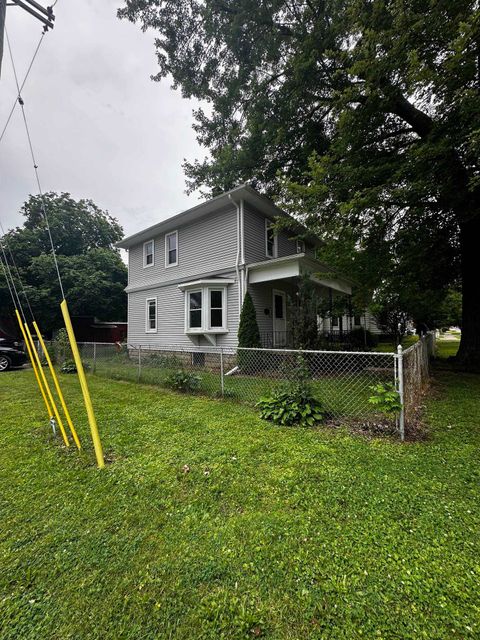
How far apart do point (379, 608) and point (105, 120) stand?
12.2 meters

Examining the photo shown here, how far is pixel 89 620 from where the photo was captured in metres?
1.44

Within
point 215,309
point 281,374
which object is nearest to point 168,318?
point 215,309

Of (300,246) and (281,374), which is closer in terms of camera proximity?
(281,374)

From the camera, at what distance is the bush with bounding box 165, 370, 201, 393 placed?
20.8ft

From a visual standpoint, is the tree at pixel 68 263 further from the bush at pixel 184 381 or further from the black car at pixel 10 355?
the bush at pixel 184 381

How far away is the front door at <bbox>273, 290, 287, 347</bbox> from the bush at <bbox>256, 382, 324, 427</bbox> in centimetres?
564

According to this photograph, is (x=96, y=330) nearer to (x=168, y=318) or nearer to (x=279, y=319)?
(x=168, y=318)

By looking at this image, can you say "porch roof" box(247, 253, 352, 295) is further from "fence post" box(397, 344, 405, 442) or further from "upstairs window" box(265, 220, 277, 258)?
"fence post" box(397, 344, 405, 442)

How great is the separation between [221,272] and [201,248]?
5.17 feet

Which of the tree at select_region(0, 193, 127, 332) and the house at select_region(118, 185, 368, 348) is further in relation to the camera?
the tree at select_region(0, 193, 127, 332)

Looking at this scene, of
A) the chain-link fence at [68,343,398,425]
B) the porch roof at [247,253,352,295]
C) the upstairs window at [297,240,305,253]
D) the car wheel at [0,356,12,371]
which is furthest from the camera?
the upstairs window at [297,240,305,253]

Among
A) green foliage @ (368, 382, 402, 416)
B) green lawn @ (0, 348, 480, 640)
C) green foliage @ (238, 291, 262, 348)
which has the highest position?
green foliage @ (238, 291, 262, 348)

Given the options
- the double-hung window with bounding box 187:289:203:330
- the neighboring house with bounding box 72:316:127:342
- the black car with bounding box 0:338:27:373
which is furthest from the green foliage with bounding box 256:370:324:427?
the neighboring house with bounding box 72:316:127:342

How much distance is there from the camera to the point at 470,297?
920 cm
